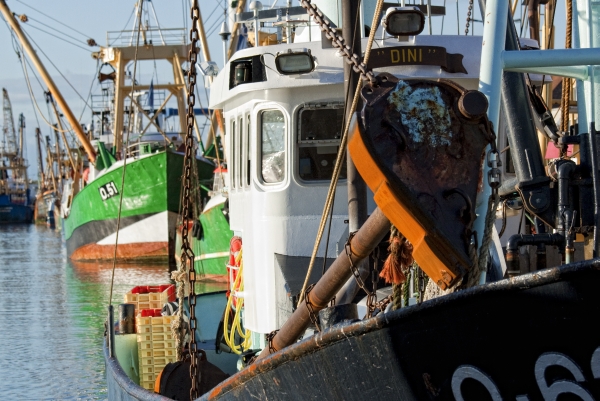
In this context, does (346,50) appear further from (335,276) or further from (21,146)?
(21,146)

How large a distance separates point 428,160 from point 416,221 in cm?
33

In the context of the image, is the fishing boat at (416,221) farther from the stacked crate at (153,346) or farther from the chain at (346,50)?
the stacked crate at (153,346)

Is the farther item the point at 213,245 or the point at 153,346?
the point at 213,245

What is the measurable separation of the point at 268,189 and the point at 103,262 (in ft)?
90.4

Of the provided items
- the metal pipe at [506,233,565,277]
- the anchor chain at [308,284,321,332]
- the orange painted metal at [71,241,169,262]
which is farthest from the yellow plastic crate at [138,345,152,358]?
the orange painted metal at [71,241,169,262]

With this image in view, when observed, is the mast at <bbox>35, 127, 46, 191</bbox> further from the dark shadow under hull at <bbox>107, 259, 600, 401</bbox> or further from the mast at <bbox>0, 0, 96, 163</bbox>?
the dark shadow under hull at <bbox>107, 259, 600, 401</bbox>

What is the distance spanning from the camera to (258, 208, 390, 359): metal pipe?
181 inches

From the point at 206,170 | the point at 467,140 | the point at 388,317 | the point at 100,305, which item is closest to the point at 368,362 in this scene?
the point at 388,317

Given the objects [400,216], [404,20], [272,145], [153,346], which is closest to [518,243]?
[400,216]

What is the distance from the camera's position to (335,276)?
495cm

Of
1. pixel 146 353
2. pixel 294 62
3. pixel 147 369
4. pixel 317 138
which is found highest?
pixel 294 62

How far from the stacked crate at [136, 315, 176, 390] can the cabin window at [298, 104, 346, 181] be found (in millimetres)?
2061

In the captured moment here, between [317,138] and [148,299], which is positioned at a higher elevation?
[317,138]

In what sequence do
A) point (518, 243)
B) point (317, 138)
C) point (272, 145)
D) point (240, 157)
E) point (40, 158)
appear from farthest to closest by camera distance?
point (40, 158)
point (240, 157)
point (272, 145)
point (317, 138)
point (518, 243)
